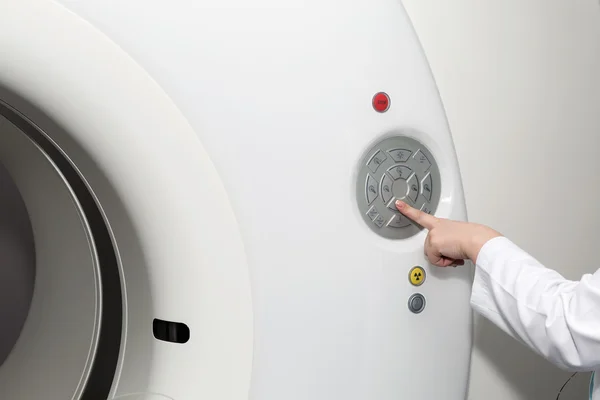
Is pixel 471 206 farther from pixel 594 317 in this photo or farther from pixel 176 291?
pixel 176 291

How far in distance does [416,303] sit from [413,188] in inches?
4.4

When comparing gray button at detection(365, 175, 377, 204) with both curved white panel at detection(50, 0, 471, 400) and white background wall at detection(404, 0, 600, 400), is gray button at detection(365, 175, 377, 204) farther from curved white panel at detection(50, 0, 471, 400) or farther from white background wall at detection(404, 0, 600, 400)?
white background wall at detection(404, 0, 600, 400)

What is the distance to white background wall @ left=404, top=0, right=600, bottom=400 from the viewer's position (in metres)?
0.66

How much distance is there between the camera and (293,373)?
0.57 m

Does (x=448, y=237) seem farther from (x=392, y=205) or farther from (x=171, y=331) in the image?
(x=171, y=331)

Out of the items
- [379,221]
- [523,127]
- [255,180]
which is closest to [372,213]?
[379,221]

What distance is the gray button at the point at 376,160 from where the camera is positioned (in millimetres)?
589

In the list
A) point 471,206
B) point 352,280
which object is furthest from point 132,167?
point 471,206

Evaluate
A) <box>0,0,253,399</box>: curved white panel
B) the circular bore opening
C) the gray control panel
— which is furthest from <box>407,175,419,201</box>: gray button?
the circular bore opening

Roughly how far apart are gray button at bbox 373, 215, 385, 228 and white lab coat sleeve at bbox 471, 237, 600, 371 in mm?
101

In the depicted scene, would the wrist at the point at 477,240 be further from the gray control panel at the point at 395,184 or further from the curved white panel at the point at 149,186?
the curved white panel at the point at 149,186

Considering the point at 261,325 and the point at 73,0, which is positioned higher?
the point at 73,0

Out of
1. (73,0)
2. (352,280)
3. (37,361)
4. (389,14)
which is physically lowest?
(37,361)

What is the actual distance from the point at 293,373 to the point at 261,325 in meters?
0.06
